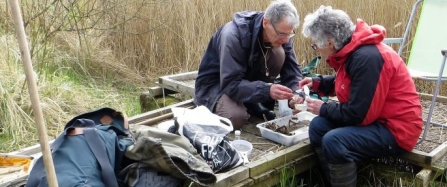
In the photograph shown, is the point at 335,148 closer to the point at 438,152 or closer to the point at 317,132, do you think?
the point at 317,132

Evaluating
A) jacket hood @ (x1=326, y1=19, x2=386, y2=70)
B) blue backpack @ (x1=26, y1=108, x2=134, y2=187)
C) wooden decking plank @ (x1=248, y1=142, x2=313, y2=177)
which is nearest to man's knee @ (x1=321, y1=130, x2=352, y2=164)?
wooden decking plank @ (x1=248, y1=142, x2=313, y2=177)

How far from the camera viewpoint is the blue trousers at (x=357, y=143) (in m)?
2.95

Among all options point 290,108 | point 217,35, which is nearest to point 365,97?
point 290,108

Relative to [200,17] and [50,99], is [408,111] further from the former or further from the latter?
[200,17]

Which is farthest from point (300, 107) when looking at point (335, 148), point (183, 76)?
point (183, 76)

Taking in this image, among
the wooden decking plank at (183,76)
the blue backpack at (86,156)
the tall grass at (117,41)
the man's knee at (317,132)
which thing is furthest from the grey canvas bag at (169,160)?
the wooden decking plank at (183,76)

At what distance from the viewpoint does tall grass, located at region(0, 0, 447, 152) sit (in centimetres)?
509

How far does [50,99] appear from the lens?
15.3ft

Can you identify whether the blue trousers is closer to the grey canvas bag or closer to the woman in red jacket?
the woman in red jacket

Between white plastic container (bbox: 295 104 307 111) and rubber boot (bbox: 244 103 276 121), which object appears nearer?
white plastic container (bbox: 295 104 307 111)

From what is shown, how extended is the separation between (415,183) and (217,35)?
5.99 feet

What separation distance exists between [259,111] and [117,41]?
3.27m

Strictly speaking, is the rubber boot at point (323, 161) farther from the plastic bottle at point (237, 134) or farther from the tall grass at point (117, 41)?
the tall grass at point (117, 41)

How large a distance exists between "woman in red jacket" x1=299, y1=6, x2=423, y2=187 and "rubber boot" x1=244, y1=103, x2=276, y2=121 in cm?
91
